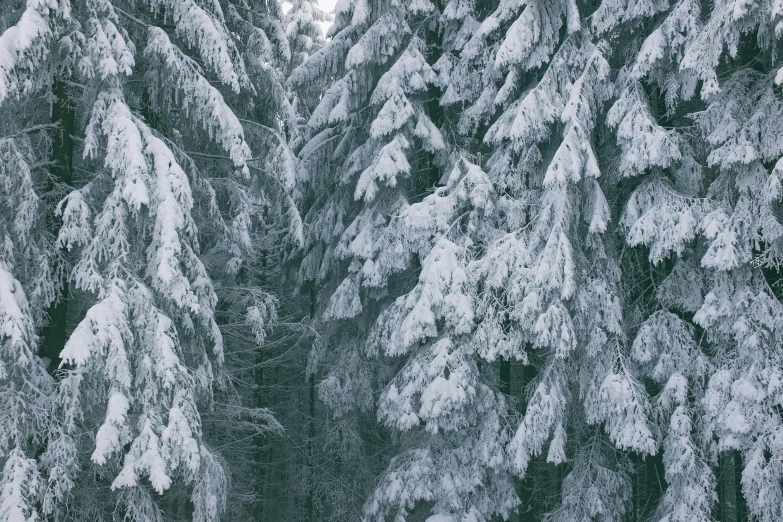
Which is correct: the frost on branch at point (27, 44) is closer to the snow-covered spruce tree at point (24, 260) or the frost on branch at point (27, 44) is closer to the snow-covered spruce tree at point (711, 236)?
the snow-covered spruce tree at point (24, 260)

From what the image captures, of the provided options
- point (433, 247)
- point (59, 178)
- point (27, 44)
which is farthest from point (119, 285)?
point (433, 247)

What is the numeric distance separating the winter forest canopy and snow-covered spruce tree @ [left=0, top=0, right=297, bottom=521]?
0.04 m

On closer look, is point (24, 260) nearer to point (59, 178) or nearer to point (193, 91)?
point (59, 178)

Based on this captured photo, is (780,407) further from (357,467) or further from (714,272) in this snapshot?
(357,467)

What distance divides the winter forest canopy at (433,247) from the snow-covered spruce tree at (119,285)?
39 millimetres

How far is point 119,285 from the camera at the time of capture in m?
8.73

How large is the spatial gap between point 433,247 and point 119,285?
4728 mm

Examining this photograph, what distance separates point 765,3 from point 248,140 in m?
7.61

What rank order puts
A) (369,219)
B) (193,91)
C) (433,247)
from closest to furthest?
(193,91)
(433,247)
(369,219)

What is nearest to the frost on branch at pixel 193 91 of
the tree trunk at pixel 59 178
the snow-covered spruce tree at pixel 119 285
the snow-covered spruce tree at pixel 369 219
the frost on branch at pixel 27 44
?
the snow-covered spruce tree at pixel 119 285

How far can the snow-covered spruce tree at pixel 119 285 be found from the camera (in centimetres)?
821

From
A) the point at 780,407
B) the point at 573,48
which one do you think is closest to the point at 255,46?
the point at 573,48

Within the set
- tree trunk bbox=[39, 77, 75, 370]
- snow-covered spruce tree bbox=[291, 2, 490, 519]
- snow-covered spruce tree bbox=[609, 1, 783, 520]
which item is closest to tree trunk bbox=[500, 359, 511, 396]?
snow-covered spruce tree bbox=[291, 2, 490, 519]

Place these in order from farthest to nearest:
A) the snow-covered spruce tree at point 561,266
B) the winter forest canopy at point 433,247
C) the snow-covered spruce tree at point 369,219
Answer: the snow-covered spruce tree at point 369,219 → the snow-covered spruce tree at point 561,266 → the winter forest canopy at point 433,247
